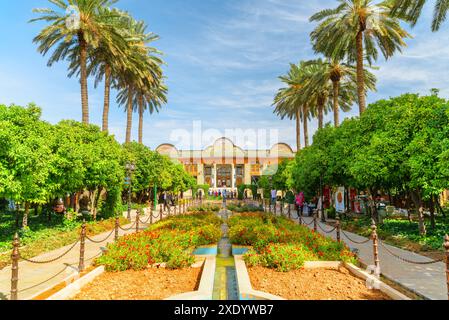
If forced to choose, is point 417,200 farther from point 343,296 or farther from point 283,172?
point 283,172

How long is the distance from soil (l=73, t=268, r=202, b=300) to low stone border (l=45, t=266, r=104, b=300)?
0.10 m

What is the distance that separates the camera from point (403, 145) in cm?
1190

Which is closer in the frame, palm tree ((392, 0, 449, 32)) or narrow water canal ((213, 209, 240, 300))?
narrow water canal ((213, 209, 240, 300))

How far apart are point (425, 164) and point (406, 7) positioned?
28.0 feet

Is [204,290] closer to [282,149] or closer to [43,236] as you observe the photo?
[43,236]

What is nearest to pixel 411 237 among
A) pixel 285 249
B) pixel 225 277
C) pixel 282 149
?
pixel 285 249

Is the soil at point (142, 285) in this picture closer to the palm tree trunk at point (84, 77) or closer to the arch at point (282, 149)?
the palm tree trunk at point (84, 77)

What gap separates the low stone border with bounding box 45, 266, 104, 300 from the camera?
18.3 ft

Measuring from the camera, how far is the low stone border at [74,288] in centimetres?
557

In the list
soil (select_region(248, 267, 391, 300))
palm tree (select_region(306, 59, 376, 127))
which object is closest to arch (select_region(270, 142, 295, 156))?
palm tree (select_region(306, 59, 376, 127))

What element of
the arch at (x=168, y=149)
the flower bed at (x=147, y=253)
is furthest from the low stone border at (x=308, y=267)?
the arch at (x=168, y=149)

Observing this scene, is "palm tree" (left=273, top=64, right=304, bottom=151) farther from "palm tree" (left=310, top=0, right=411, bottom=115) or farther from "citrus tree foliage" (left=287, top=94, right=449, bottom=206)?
"citrus tree foliage" (left=287, top=94, right=449, bottom=206)

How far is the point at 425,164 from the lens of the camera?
34.3ft

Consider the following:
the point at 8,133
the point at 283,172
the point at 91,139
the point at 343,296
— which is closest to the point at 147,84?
the point at 91,139
